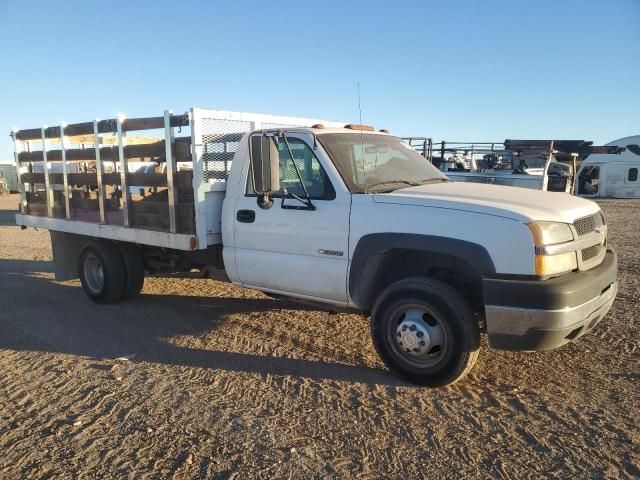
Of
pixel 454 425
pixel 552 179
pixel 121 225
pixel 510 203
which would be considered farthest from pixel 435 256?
pixel 552 179

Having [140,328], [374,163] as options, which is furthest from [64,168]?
[374,163]

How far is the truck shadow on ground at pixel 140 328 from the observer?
4.54 meters

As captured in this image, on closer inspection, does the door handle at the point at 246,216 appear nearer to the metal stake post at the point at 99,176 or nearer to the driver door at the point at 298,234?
the driver door at the point at 298,234

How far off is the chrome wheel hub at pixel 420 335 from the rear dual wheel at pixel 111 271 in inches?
156

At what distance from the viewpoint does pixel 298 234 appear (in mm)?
4641

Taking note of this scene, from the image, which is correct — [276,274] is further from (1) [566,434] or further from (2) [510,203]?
(1) [566,434]

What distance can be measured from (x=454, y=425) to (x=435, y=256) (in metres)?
1.26

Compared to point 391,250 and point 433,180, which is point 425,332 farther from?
point 433,180

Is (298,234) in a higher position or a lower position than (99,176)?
lower

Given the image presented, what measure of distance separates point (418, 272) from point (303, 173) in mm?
1337

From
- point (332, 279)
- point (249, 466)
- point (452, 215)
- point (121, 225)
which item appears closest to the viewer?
point (249, 466)

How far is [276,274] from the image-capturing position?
16.0 feet

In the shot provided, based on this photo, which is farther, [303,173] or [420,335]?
[303,173]

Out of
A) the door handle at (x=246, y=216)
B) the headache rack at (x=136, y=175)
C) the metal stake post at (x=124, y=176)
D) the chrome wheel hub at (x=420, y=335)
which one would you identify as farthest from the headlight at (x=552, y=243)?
the metal stake post at (x=124, y=176)
